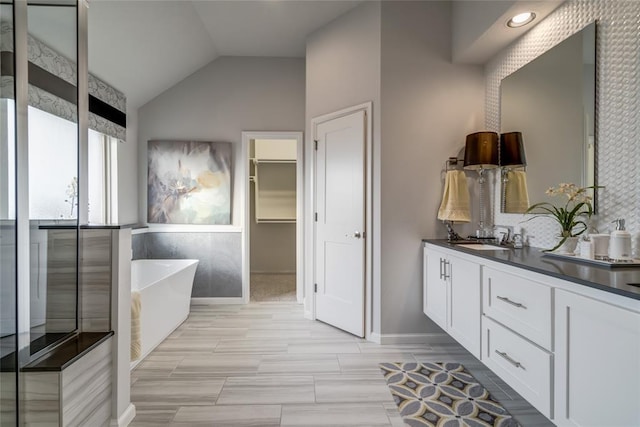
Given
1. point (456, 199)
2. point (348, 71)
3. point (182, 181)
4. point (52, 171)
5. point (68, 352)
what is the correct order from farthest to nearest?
point (182, 181)
point (348, 71)
point (456, 199)
point (52, 171)
point (68, 352)

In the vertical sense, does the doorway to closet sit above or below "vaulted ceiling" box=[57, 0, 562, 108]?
below

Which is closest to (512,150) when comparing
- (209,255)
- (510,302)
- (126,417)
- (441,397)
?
(510,302)

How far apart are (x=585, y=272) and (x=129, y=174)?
167 inches

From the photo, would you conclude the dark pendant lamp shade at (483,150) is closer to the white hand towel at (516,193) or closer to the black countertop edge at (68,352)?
the white hand towel at (516,193)

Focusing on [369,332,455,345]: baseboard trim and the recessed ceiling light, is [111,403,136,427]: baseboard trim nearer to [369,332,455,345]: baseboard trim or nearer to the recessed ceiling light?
[369,332,455,345]: baseboard trim

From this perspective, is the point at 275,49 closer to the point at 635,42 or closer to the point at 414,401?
the point at 635,42

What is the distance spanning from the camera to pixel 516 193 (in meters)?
2.35

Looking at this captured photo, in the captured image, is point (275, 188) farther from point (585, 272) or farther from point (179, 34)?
point (585, 272)

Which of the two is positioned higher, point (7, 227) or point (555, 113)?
point (555, 113)

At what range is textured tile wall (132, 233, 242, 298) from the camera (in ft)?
12.5

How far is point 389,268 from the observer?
2.63 m

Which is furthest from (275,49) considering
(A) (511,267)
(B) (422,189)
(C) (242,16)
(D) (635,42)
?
(A) (511,267)

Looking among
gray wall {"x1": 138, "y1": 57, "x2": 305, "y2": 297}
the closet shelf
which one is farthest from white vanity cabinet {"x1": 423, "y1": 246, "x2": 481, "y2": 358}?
the closet shelf

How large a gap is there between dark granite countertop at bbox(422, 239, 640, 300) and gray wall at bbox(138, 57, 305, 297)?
2958mm
